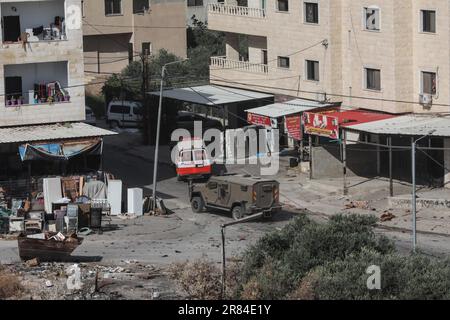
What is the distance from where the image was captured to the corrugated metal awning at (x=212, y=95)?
219ft

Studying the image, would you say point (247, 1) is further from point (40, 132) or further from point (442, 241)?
point (442, 241)

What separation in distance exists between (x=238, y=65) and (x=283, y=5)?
5510mm

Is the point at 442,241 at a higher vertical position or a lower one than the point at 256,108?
lower

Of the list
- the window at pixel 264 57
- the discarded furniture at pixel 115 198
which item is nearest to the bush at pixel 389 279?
the discarded furniture at pixel 115 198

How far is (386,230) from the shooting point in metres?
51.7

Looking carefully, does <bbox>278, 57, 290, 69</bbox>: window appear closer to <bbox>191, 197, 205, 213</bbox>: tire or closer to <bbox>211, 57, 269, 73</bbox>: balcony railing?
<bbox>211, 57, 269, 73</bbox>: balcony railing

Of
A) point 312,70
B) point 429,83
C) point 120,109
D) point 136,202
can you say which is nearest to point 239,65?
point 312,70

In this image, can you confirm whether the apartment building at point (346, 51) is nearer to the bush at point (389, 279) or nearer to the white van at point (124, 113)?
the white van at point (124, 113)

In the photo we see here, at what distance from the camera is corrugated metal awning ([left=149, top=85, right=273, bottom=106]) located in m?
66.8

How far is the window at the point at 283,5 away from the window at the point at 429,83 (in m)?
9.87

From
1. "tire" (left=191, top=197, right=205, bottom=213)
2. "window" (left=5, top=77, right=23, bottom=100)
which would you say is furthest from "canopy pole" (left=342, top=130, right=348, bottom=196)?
"window" (left=5, top=77, right=23, bottom=100)

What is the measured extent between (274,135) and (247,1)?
10.5 metres

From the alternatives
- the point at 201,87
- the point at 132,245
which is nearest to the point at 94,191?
the point at 132,245

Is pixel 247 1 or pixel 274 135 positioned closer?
pixel 274 135
